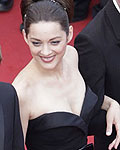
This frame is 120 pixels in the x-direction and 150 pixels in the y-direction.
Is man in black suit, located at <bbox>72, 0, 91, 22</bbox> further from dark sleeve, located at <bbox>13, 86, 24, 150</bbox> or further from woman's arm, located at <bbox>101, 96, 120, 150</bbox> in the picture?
dark sleeve, located at <bbox>13, 86, 24, 150</bbox>

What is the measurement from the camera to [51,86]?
4.69 feet

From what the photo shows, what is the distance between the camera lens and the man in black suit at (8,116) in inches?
42.8

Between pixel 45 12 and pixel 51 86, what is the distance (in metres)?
0.30

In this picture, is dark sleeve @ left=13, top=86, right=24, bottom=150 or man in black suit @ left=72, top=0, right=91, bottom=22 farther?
man in black suit @ left=72, top=0, right=91, bottom=22

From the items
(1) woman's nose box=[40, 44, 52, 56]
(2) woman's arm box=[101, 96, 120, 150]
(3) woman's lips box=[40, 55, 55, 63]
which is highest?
(1) woman's nose box=[40, 44, 52, 56]

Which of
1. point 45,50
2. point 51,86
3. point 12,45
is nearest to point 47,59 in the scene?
point 45,50

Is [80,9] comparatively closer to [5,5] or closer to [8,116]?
[5,5]

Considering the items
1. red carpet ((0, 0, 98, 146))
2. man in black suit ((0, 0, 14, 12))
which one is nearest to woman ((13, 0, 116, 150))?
Result: red carpet ((0, 0, 98, 146))

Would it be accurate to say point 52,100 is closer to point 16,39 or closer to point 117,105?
point 117,105

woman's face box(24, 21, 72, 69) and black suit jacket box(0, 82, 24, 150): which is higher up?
woman's face box(24, 21, 72, 69)

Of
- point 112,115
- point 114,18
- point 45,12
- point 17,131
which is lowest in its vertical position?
point 112,115

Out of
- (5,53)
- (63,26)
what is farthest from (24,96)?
(5,53)

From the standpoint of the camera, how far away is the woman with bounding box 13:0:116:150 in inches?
50.1

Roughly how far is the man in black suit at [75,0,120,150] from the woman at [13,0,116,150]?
52mm
